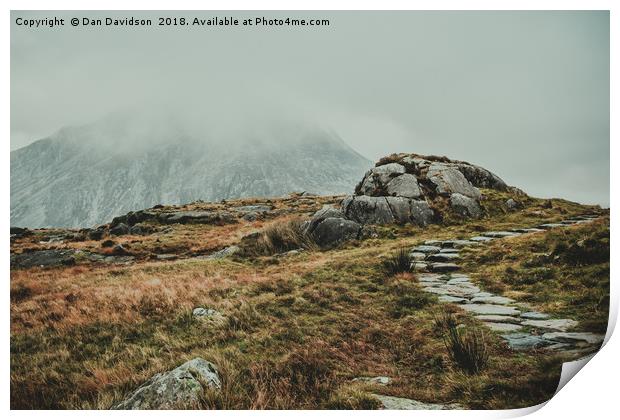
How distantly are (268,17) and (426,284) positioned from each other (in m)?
7.10

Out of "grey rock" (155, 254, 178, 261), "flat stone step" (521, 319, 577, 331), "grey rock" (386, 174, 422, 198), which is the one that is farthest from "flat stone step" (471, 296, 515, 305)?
"grey rock" (155, 254, 178, 261)

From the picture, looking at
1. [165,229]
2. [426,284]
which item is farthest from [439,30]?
[165,229]

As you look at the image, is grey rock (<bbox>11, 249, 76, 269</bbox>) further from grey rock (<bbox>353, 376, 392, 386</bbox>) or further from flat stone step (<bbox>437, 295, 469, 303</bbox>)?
flat stone step (<bbox>437, 295, 469, 303</bbox>)

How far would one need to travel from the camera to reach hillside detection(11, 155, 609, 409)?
472cm

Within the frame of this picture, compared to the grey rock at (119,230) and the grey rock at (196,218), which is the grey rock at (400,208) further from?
the grey rock at (119,230)

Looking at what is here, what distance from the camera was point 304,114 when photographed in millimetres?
11125

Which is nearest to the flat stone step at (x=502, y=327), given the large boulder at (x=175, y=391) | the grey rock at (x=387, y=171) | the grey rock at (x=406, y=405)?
the grey rock at (x=406, y=405)

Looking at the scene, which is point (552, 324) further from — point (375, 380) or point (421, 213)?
point (421, 213)

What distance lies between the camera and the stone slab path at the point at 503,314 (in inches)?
215

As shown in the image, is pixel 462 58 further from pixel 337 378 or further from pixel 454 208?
pixel 454 208

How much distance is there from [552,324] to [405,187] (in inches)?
531

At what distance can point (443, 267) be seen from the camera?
34.7ft

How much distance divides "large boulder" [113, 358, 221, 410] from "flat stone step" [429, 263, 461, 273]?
7616 millimetres
